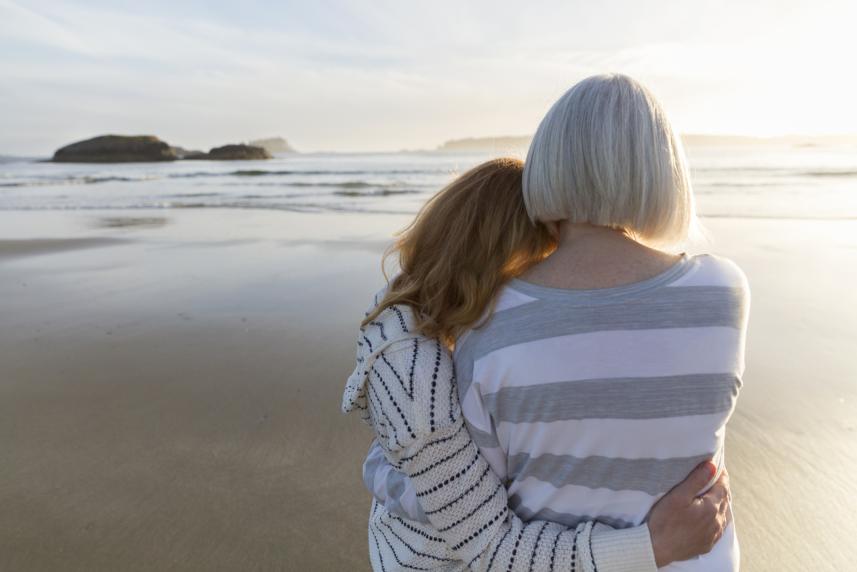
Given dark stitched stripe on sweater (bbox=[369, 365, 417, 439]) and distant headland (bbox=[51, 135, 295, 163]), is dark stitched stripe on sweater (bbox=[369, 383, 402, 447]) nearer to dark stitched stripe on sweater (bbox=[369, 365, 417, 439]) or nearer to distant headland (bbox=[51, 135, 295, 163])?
dark stitched stripe on sweater (bbox=[369, 365, 417, 439])

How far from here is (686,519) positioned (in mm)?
1243

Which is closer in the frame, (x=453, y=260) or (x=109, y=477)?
(x=453, y=260)

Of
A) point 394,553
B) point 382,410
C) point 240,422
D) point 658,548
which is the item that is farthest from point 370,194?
point 658,548

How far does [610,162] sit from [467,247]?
1.06ft

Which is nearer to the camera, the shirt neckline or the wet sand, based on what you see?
the shirt neckline

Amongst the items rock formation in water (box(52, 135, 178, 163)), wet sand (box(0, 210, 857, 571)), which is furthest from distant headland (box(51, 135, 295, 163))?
wet sand (box(0, 210, 857, 571))

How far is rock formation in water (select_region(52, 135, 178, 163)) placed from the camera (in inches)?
2286

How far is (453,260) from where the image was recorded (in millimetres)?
1281

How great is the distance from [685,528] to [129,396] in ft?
11.4

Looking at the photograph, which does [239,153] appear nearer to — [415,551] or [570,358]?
[415,551]

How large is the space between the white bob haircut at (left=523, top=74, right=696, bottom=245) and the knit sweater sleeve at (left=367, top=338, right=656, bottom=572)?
38 cm

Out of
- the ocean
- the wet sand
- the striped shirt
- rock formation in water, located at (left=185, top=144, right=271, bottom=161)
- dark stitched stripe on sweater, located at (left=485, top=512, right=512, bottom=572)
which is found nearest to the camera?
the striped shirt

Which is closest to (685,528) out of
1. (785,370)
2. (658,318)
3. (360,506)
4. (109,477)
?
(658,318)

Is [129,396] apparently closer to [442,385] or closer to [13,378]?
[13,378]
